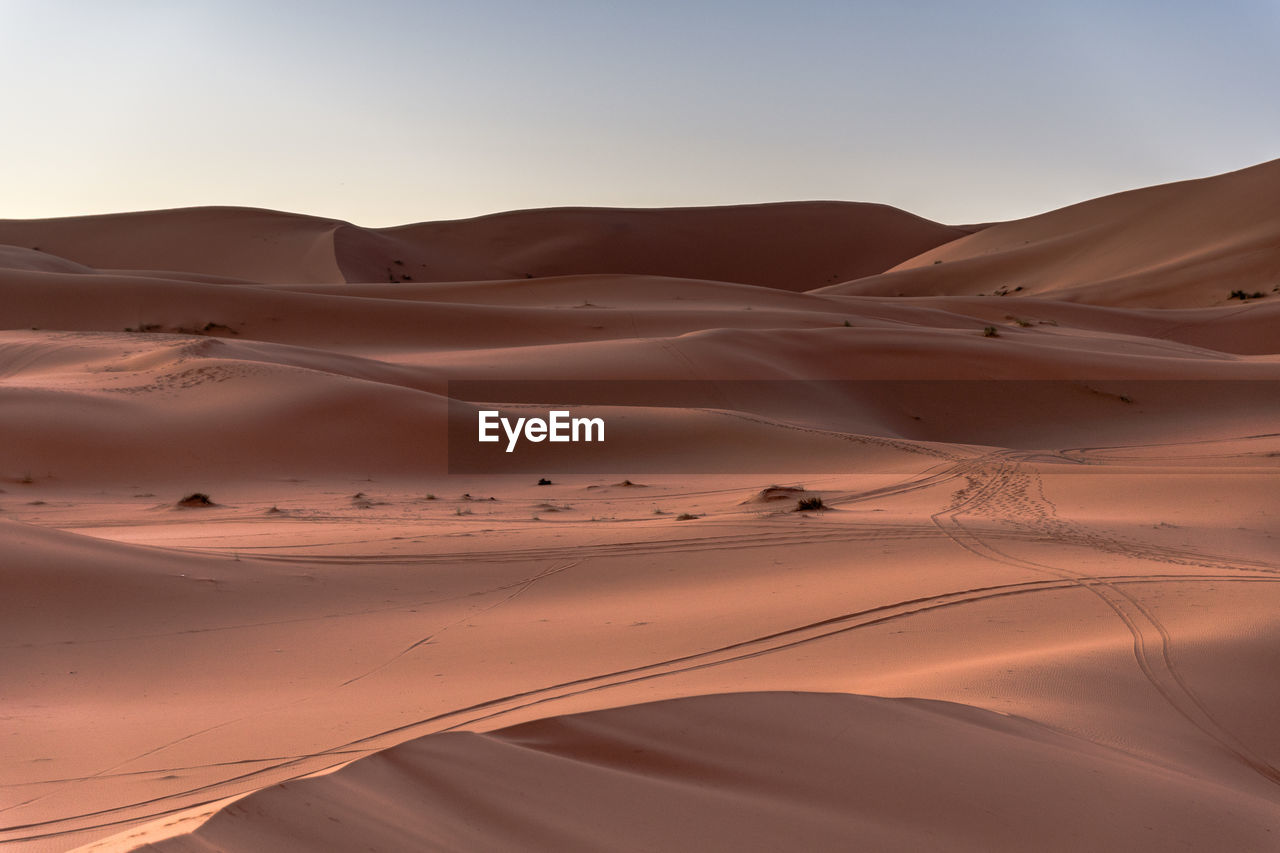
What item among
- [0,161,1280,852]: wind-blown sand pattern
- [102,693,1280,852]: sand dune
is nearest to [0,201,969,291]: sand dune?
[0,161,1280,852]: wind-blown sand pattern

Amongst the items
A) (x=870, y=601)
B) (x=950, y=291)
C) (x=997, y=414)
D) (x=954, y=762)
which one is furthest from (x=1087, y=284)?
(x=954, y=762)

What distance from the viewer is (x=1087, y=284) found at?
52.0 m

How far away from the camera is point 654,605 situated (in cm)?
746

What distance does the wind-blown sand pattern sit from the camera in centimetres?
357
